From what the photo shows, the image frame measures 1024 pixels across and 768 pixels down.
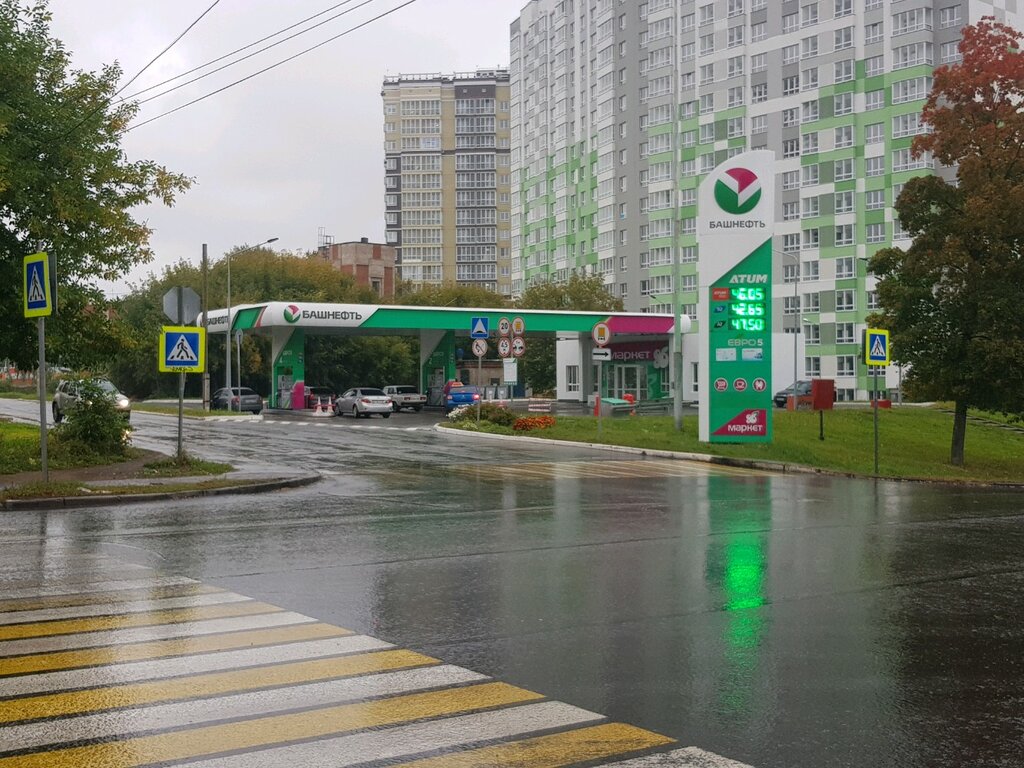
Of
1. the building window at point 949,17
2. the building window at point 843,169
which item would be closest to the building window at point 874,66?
the building window at point 949,17

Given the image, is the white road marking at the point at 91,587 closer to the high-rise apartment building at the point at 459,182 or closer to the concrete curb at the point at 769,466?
the concrete curb at the point at 769,466

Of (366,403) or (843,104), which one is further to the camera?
(843,104)

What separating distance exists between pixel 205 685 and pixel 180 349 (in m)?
14.4

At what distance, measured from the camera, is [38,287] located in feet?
52.7

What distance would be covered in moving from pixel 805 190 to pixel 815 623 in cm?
8180

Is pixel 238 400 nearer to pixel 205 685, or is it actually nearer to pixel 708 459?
pixel 708 459

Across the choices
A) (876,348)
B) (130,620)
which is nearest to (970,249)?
(876,348)

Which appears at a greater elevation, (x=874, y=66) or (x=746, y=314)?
(x=874, y=66)

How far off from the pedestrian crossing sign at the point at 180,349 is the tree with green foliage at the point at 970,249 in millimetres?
20901

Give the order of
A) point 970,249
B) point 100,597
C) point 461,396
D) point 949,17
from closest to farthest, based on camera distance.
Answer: point 100,597, point 970,249, point 461,396, point 949,17

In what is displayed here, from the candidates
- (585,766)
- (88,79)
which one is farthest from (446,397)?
(585,766)

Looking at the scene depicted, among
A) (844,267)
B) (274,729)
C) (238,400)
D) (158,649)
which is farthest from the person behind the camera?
(844,267)

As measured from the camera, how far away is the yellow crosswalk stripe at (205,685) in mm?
5609

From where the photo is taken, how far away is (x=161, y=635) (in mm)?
7277
